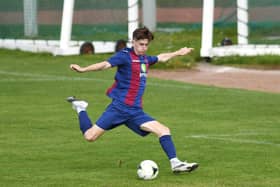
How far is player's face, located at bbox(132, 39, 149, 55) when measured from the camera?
1034cm

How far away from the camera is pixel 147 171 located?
9.87 metres

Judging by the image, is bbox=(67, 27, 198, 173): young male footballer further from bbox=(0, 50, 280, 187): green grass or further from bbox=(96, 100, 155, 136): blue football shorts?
bbox=(0, 50, 280, 187): green grass

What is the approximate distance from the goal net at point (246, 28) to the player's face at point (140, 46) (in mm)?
13532

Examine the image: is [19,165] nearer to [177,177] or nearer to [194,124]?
[177,177]

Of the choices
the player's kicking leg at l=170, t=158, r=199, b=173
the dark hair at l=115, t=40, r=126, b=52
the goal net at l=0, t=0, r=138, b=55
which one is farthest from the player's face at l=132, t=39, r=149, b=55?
the goal net at l=0, t=0, r=138, b=55

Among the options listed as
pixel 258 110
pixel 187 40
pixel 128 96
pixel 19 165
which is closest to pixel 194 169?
pixel 128 96

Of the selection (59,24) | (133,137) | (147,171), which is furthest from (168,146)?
(59,24)

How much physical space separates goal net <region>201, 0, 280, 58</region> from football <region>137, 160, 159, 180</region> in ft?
46.6

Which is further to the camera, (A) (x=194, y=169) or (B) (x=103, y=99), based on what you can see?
(B) (x=103, y=99)

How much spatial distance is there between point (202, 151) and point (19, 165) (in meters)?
2.19

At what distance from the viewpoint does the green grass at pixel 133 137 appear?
1008 centimetres

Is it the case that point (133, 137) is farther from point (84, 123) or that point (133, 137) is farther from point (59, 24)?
point (59, 24)

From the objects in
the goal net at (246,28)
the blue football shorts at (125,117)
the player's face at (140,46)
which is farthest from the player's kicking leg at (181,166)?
the goal net at (246,28)

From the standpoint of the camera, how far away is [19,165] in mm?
10805
